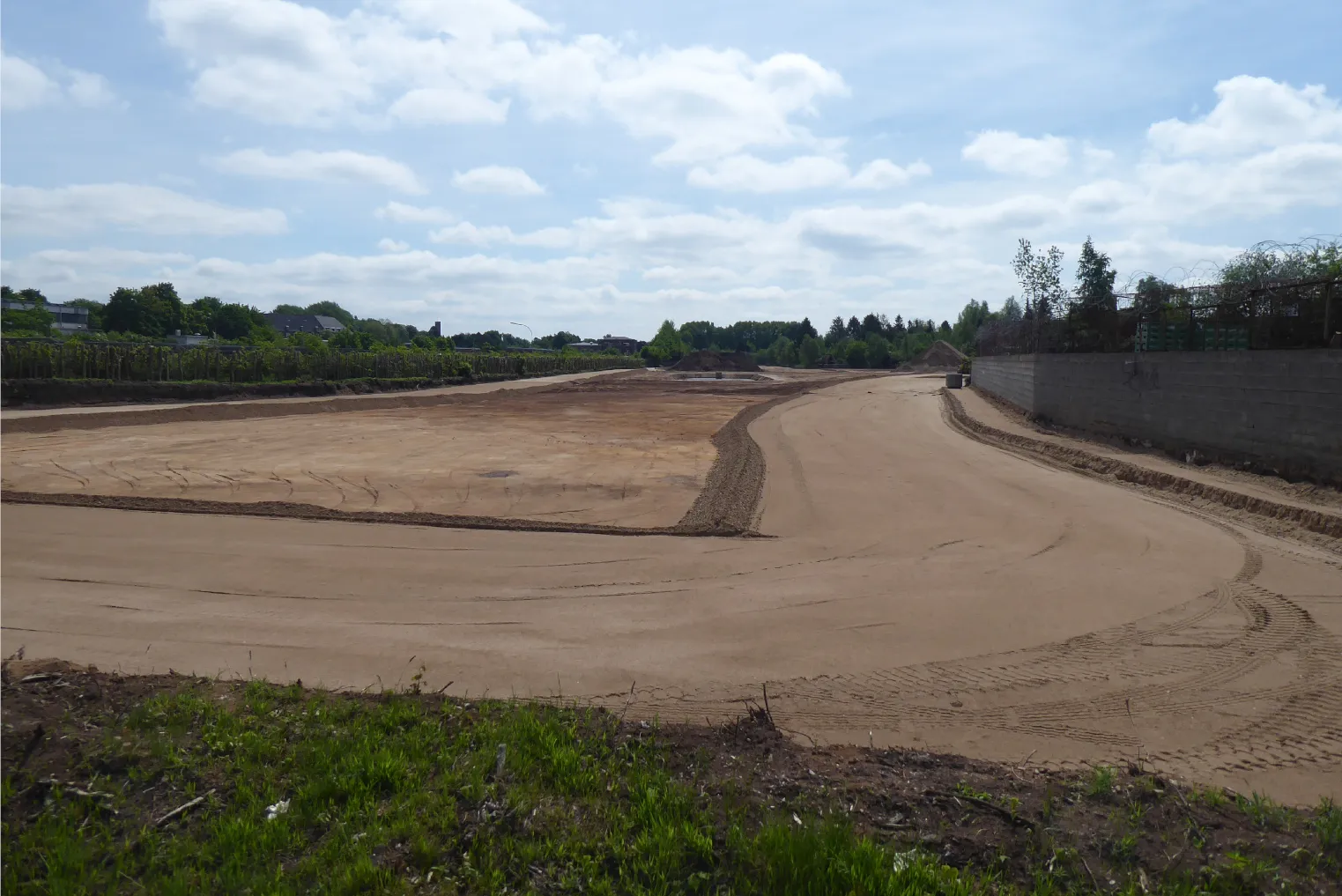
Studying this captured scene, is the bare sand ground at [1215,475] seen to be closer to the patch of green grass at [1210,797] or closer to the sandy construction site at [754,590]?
the sandy construction site at [754,590]

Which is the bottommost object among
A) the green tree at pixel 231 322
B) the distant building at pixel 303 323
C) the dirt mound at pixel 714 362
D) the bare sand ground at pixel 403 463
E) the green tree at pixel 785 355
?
the bare sand ground at pixel 403 463

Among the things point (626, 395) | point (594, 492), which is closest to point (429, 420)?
point (594, 492)

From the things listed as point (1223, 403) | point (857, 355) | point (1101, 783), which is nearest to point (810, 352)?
point (857, 355)

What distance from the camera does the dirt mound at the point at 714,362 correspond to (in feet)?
331

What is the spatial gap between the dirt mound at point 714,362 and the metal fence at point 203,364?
40694 millimetres

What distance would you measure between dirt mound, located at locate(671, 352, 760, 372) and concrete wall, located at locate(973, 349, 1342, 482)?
76.7m

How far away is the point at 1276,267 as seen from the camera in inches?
767

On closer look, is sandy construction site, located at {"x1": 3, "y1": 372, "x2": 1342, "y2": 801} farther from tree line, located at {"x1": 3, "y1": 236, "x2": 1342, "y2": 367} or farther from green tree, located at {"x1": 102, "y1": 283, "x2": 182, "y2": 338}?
green tree, located at {"x1": 102, "y1": 283, "x2": 182, "y2": 338}

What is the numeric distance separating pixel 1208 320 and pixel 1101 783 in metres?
16.5

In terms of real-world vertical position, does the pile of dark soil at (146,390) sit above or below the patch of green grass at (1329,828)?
above

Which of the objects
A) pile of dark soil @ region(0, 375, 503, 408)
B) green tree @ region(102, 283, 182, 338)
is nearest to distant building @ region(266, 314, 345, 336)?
green tree @ region(102, 283, 182, 338)

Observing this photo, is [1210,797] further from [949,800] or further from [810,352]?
[810,352]

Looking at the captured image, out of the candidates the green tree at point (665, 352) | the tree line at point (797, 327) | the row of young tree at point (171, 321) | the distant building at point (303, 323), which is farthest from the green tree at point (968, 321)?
the distant building at point (303, 323)

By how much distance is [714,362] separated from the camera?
333 feet
